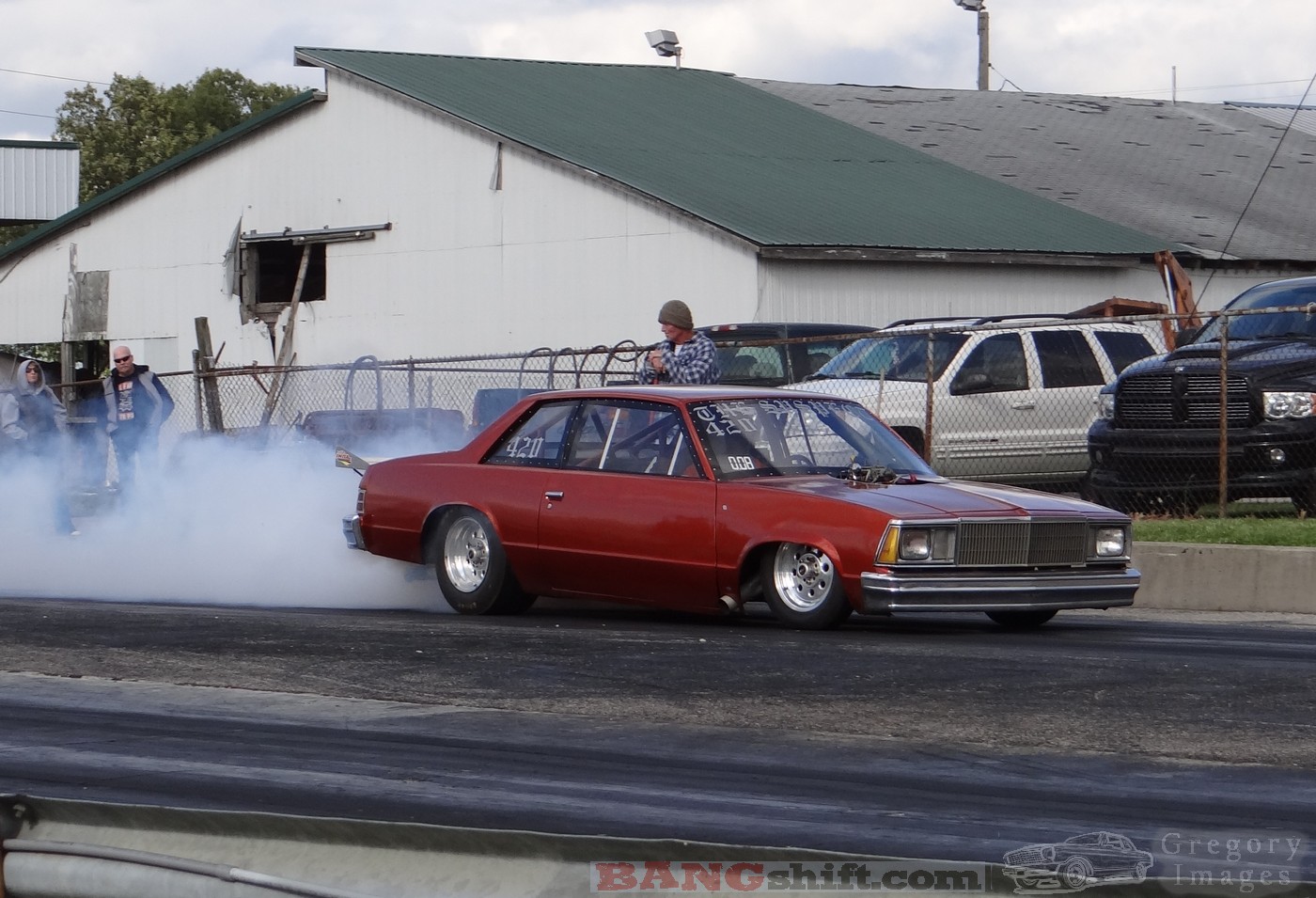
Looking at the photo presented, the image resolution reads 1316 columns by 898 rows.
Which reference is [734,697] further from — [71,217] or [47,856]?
[71,217]

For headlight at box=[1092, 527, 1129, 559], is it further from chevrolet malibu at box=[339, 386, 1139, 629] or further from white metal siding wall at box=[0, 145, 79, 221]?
white metal siding wall at box=[0, 145, 79, 221]

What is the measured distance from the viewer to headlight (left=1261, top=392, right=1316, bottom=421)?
45.2ft

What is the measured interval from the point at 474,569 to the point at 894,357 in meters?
7.07

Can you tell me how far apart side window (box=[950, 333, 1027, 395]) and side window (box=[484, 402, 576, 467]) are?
Answer: 689cm

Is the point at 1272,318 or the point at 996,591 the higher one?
the point at 1272,318

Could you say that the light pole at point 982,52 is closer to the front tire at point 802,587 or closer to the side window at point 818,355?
the side window at point 818,355

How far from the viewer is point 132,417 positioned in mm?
18859

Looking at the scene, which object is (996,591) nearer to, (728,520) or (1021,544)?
(1021,544)

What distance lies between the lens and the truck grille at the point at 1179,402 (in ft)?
46.3

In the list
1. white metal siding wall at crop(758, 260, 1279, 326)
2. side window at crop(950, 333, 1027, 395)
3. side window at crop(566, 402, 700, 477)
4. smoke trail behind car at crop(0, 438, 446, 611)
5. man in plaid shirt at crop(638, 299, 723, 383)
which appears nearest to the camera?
side window at crop(566, 402, 700, 477)

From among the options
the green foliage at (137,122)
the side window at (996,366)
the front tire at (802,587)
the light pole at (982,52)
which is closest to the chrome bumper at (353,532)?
the front tire at (802,587)

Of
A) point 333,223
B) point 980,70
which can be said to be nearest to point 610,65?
point 333,223

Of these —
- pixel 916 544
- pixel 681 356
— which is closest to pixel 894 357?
pixel 681 356
